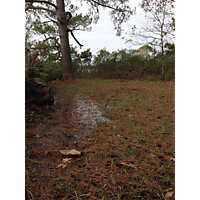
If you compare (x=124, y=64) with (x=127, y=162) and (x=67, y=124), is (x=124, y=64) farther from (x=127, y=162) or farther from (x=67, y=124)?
(x=127, y=162)

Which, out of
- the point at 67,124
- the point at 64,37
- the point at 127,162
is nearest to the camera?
the point at 127,162

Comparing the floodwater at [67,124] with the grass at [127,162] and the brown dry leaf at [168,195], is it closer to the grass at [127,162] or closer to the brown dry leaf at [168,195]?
the grass at [127,162]

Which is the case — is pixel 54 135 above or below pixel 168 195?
above

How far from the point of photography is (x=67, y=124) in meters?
4.09

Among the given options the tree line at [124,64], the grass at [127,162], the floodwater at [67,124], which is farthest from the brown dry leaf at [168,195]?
the tree line at [124,64]

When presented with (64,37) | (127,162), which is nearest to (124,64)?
(64,37)

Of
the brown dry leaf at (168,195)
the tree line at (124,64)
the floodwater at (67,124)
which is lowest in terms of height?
the brown dry leaf at (168,195)

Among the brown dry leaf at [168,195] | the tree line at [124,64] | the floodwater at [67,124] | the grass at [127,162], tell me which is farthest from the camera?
the tree line at [124,64]

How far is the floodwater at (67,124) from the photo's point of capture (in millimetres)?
3117

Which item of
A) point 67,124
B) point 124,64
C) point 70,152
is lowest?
point 70,152

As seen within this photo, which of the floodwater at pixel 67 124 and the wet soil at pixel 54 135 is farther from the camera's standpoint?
the floodwater at pixel 67 124

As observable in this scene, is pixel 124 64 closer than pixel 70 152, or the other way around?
pixel 70 152
